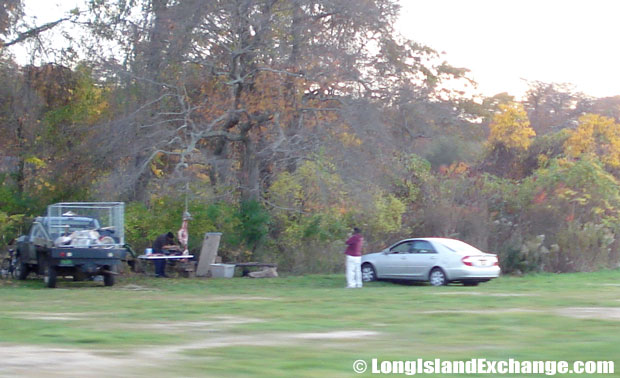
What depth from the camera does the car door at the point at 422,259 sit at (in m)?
20.5

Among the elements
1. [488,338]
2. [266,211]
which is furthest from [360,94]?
[488,338]

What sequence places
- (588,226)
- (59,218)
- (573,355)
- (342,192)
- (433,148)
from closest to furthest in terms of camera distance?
(573,355) < (59,218) < (342,192) < (588,226) < (433,148)

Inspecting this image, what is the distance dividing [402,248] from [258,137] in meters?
7.00

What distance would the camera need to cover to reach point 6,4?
23391 mm

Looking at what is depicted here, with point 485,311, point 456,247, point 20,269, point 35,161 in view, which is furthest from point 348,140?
point 485,311

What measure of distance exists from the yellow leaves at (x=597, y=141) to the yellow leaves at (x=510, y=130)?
2.76 meters

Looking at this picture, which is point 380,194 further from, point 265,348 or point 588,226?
point 265,348

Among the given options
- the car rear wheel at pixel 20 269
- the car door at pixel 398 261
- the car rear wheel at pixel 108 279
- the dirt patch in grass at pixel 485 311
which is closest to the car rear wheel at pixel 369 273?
the car door at pixel 398 261

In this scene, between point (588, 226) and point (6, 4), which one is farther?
point (588, 226)

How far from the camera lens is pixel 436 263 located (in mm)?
20297

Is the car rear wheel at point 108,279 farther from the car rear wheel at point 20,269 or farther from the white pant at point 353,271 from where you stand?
the white pant at point 353,271

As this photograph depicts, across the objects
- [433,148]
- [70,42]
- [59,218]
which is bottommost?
[59,218]

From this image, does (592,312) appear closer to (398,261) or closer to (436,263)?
(436,263)

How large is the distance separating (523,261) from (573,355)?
18.5 m
